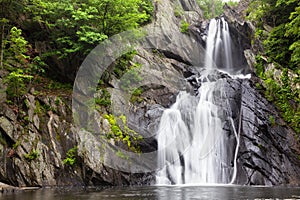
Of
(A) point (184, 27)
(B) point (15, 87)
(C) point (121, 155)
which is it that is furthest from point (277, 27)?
(B) point (15, 87)

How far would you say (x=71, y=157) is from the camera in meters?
13.5

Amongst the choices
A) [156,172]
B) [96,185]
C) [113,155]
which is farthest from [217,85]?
[96,185]

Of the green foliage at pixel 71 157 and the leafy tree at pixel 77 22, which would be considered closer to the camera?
the green foliage at pixel 71 157

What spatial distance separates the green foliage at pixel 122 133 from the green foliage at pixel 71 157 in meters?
1.80

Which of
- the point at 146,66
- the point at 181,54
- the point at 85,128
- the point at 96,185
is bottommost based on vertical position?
the point at 96,185

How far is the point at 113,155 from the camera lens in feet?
47.2

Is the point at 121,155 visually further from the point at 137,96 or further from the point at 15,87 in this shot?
the point at 15,87

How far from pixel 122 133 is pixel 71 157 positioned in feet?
9.94

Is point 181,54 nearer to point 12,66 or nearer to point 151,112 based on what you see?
point 151,112

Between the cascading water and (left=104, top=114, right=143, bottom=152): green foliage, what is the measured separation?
1.33 metres

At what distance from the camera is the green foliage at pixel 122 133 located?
15.1 metres

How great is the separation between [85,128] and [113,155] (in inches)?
74.3

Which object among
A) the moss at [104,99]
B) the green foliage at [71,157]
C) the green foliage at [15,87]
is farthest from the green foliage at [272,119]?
the green foliage at [15,87]

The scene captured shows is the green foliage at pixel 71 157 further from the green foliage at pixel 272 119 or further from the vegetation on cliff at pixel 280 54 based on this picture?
the vegetation on cliff at pixel 280 54
